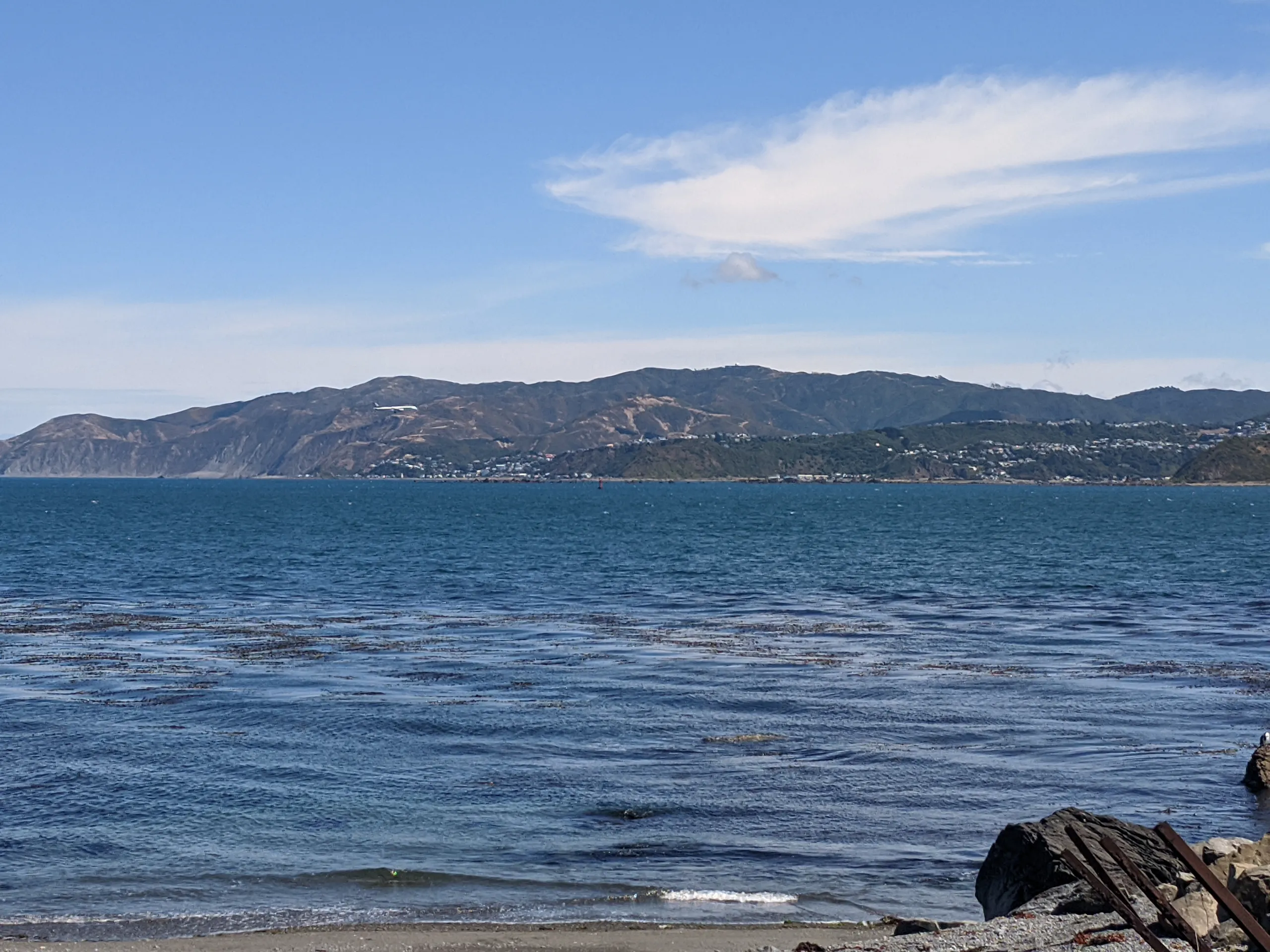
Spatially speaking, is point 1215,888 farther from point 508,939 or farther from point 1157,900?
point 508,939

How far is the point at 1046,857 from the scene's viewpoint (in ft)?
58.3

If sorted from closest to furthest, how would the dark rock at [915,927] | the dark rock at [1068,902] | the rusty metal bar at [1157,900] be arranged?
the rusty metal bar at [1157,900], the dark rock at [1068,902], the dark rock at [915,927]

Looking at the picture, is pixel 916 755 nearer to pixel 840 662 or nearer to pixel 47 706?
pixel 840 662

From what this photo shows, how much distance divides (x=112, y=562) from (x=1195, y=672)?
71790 mm

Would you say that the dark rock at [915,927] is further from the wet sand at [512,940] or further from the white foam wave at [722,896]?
the white foam wave at [722,896]

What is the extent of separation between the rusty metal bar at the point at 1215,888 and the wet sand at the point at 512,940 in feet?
25.1

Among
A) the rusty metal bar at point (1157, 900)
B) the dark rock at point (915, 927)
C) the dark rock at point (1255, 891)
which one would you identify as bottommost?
the dark rock at point (915, 927)

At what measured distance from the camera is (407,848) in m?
22.8

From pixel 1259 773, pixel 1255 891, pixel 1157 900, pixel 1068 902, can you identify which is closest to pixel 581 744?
pixel 1259 773

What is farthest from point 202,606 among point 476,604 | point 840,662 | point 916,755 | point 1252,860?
point 1252,860

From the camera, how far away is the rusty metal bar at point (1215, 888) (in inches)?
365

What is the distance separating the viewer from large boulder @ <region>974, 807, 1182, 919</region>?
696 inches

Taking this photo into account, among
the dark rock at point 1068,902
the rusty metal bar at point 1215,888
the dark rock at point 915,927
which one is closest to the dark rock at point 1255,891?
the dark rock at point 1068,902

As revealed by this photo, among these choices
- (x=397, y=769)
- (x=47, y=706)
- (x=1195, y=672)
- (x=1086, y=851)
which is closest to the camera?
(x=1086, y=851)
